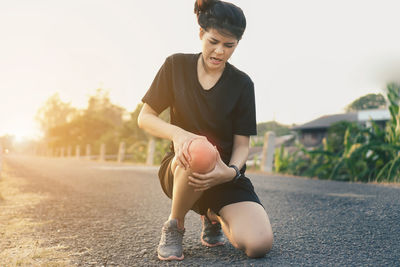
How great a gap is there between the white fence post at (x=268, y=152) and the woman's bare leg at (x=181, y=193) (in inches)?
268

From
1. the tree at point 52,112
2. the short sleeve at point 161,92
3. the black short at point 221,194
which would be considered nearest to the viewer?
the black short at point 221,194

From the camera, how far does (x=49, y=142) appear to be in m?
47.8

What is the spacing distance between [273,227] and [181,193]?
116 cm

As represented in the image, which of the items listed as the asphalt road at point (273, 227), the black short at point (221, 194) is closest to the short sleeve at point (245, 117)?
the black short at point (221, 194)

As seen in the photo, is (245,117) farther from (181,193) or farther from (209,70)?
(181,193)

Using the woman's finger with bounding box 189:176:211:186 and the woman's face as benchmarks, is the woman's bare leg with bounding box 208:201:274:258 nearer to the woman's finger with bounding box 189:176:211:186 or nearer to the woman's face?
the woman's finger with bounding box 189:176:211:186

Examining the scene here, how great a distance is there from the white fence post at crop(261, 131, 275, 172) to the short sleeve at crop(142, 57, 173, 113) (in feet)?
21.8

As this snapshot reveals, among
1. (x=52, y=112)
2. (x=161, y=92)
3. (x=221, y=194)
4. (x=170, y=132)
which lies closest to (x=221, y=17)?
(x=161, y=92)

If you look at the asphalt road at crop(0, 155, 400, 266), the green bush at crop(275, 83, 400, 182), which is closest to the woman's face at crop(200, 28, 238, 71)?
the asphalt road at crop(0, 155, 400, 266)

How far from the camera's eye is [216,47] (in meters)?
2.20

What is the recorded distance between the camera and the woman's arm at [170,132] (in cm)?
196

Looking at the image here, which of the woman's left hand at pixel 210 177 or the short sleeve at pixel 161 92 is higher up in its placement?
the short sleeve at pixel 161 92

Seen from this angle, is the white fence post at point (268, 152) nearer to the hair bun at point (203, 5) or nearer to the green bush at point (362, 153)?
the green bush at point (362, 153)

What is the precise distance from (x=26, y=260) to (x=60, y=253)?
207 millimetres
